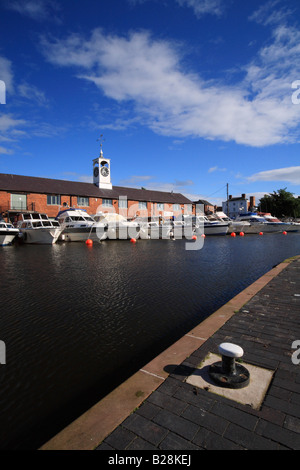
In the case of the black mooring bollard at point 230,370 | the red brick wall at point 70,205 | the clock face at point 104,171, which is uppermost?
the clock face at point 104,171

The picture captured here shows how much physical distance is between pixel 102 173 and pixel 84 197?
22.3 feet

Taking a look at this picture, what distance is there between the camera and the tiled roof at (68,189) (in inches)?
1398

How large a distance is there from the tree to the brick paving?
7381 centimetres

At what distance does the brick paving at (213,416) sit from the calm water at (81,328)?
3.21 ft

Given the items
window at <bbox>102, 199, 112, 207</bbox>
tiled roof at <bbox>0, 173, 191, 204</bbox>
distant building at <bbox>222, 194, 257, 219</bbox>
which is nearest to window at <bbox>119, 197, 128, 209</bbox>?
tiled roof at <bbox>0, 173, 191, 204</bbox>

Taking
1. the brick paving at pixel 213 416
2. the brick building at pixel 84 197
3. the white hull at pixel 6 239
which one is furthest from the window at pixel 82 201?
the brick paving at pixel 213 416

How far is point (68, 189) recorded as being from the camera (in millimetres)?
40188

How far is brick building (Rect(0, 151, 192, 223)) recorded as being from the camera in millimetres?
34625

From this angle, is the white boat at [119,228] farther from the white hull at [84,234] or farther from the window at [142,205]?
the window at [142,205]

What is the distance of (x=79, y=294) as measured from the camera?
7.40m

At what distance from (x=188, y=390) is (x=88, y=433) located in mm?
1120

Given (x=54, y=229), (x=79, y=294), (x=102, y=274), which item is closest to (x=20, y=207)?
(x=54, y=229)

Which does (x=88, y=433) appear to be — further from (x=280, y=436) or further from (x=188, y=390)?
(x=280, y=436)

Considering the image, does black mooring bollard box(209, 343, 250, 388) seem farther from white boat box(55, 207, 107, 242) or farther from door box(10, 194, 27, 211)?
door box(10, 194, 27, 211)
